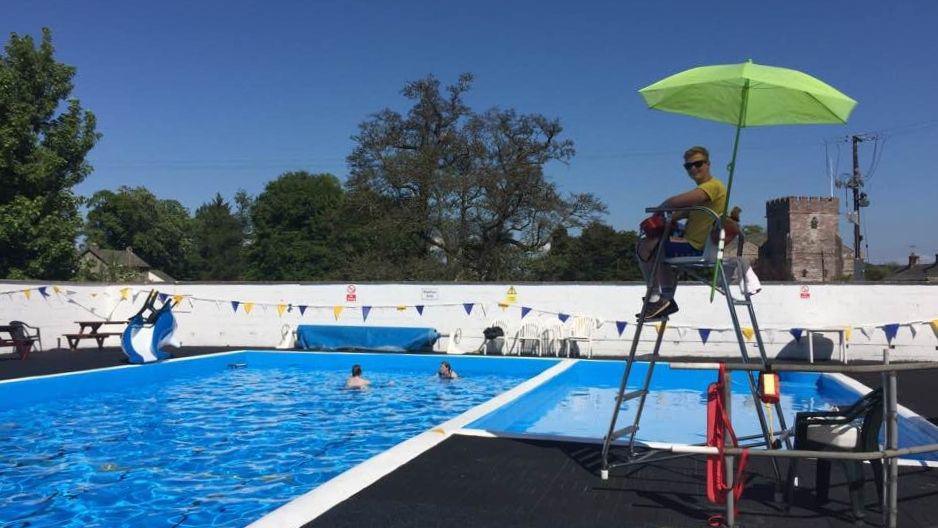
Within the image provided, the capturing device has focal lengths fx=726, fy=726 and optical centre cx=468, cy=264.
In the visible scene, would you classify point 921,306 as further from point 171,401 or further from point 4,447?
point 4,447

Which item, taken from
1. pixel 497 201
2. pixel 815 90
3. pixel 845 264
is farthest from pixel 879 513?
pixel 845 264

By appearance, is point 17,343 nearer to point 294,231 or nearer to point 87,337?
point 87,337

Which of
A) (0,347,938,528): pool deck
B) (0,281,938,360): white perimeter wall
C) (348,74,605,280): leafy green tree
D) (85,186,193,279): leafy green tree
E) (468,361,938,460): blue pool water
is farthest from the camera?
(85,186,193,279): leafy green tree

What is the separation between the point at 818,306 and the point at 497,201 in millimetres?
18584

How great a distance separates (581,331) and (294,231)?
46343 mm

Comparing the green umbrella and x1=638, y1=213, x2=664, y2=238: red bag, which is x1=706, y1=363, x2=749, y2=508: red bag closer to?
the green umbrella

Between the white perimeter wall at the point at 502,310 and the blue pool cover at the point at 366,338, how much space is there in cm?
91

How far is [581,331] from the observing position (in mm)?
16391

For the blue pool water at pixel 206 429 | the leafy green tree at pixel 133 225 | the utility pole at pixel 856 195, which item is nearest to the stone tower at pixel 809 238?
the utility pole at pixel 856 195

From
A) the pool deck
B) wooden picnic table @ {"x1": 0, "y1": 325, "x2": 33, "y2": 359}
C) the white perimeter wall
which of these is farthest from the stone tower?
the pool deck

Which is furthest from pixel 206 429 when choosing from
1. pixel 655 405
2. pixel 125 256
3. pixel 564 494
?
pixel 125 256

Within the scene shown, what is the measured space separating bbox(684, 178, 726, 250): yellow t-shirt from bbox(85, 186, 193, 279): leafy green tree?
7373cm

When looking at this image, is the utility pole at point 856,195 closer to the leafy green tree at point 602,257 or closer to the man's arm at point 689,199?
the leafy green tree at point 602,257

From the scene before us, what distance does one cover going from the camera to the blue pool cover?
56.5ft
